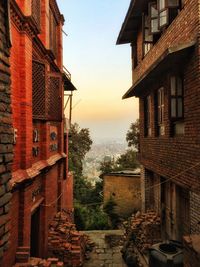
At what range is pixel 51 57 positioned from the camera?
12.5 metres

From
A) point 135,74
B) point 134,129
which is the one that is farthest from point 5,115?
point 134,129

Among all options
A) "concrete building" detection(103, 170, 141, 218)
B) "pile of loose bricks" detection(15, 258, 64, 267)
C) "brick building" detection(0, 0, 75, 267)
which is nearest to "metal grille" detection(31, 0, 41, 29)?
"brick building" detection(0, 0, 75, 267)

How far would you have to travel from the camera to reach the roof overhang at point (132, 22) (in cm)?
1190

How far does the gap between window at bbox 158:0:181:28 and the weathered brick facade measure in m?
6.06

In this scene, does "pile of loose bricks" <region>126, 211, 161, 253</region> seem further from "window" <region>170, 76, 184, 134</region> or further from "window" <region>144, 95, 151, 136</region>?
"window" <region>170, 76, 184, 134</region>

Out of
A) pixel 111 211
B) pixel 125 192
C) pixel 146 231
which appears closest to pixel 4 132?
pixel 146 231

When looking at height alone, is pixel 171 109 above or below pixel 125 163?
above

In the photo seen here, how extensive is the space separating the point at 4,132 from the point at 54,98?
7.55 metres

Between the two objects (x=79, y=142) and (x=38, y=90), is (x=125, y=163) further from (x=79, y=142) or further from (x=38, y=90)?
(x=38, y=90)

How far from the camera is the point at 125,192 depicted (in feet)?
64.5

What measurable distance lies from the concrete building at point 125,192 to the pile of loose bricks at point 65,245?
24.5 feet

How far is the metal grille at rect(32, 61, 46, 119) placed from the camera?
959 cm

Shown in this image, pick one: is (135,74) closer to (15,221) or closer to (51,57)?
(51,57)

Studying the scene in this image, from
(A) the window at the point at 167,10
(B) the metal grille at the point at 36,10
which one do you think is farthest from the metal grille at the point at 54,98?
(A) the window at the point at 167,10
